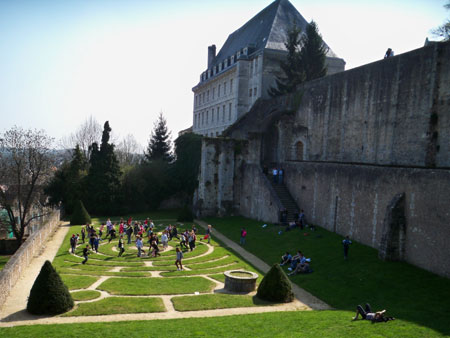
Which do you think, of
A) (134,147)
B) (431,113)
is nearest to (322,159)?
(431,113)

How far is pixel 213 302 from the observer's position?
49.5 ft

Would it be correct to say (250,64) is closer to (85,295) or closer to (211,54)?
(211,54)

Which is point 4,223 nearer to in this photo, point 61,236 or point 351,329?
point 61,236

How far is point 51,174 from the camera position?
40156 mm

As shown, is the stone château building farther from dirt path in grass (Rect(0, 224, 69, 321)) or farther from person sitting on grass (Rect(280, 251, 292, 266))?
dirt path in grass (Rect(0, 224, 69, 321))

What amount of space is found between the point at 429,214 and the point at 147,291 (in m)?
13.1

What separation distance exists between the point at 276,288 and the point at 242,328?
3873 millimetres

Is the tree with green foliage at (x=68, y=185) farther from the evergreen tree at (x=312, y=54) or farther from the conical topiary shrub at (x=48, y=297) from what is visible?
the conical topiary shrub at (x=48, y=297)

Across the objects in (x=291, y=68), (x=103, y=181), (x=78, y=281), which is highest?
(x=291, y=68)

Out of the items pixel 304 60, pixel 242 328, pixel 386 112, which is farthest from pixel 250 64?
pixel 242 328

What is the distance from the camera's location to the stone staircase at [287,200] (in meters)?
29.3

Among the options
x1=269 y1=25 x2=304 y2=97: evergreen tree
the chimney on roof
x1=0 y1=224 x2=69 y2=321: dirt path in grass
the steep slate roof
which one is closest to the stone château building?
the steep slate roof

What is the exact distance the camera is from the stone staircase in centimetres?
2930

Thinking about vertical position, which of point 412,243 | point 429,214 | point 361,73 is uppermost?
point 361,73
